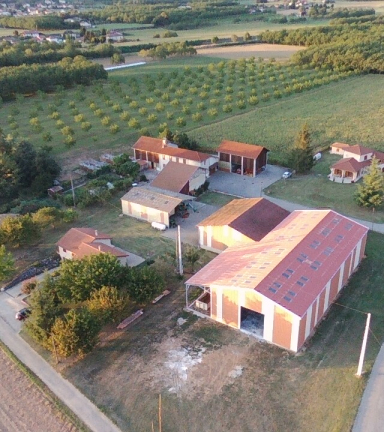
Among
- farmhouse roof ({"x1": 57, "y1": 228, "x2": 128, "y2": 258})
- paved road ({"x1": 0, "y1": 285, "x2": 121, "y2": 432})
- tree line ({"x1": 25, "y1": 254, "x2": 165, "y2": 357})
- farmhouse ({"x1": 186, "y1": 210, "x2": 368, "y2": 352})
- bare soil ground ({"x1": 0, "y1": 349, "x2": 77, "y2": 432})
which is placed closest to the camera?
bare soil ground ({"x1": 0, "y1": 349, "x2": 77, "y2": 432})

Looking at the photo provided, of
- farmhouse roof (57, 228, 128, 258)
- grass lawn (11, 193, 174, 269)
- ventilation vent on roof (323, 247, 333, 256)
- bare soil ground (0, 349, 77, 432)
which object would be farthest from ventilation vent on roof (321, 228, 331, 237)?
bare soil ground (0, 349, 77, 432)

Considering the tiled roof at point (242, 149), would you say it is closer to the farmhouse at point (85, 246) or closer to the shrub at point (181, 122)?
the shrub at point (181, 122)

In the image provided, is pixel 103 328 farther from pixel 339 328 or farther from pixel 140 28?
pixel 140 28

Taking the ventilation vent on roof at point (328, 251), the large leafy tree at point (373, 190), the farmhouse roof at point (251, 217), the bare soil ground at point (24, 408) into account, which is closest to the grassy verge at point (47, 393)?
the bare soil ground at point (24, 408)

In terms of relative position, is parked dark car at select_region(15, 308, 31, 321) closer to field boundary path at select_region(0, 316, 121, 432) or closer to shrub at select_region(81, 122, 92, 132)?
field boundary path at select_region(0, 316, 121, 432)

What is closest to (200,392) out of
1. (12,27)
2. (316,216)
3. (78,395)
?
(78,395)

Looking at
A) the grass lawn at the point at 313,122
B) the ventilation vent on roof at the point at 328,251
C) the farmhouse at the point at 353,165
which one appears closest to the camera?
the ventilation vent on roof at the point at 328,251
